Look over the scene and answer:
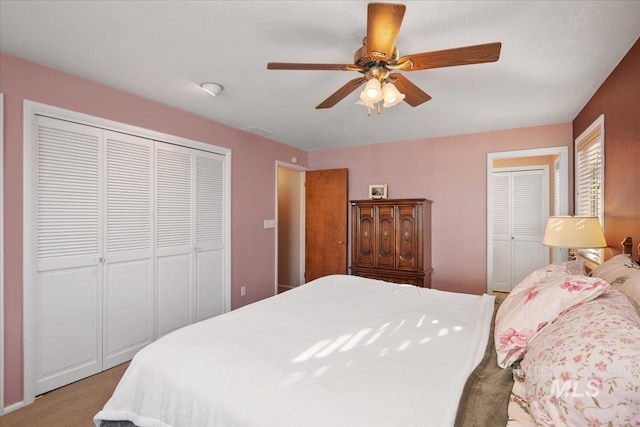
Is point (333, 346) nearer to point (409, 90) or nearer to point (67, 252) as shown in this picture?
point (409, 90)

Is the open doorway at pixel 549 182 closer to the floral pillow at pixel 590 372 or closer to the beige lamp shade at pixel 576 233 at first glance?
the beige lamp shade at pixel 576 233

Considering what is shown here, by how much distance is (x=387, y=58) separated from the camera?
159cm

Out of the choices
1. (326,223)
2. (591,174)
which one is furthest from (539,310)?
(326,223)

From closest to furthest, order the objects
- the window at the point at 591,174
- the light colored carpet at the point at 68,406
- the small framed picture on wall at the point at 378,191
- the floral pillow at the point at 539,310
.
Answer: the floral pillow at the point at 539,310 < the light colored carpet at the point at 68,406 < the window at the point at 591,174 < the small framed picture on wall at the point at 378,191

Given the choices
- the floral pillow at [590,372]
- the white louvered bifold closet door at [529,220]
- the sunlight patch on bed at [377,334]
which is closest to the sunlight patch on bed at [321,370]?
the sunlight patch on bed at [377,334]

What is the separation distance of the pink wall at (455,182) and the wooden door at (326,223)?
68 cm

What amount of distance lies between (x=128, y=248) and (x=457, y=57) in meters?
2.94

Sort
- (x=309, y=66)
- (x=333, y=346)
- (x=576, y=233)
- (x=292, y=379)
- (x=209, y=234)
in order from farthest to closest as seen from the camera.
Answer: (x=209, y=234)
(x=576, y=233)
(x=309, y=66)
(x=333, y=346)
(x=292, y=379)

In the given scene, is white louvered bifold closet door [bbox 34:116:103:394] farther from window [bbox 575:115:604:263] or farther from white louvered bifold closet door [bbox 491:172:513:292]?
white louvered bifold closet door [bbox 491:172:513:292]

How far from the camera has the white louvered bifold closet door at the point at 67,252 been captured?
224cm

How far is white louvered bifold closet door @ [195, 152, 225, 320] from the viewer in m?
3.40

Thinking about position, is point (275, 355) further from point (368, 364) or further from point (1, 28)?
point (1, 28)

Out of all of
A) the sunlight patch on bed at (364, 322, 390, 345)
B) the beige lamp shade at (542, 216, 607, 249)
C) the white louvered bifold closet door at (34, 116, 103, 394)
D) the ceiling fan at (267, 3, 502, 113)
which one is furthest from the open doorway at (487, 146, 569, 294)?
the white louvered bifold closet door at (34, 116, 103, 394)

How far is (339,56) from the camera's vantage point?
6.74 ft
